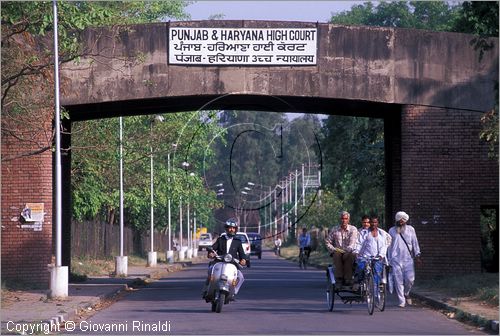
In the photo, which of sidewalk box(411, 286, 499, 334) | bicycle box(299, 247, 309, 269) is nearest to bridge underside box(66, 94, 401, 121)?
sidewalk box(411, 286, 499, 334)

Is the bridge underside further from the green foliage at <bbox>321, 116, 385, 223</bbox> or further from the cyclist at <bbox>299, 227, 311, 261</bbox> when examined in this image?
the cyclist at <bbox>299, 227, 311, 261</bbox>

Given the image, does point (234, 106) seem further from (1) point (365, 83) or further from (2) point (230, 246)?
(2) point (230, 246)

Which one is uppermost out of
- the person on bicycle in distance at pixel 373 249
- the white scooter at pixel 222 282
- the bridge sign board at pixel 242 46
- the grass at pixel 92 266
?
the bridge sign board at pixel 242 46

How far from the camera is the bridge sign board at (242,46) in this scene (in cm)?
3117

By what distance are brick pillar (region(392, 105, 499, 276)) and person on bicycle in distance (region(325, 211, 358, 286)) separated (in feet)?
29.5

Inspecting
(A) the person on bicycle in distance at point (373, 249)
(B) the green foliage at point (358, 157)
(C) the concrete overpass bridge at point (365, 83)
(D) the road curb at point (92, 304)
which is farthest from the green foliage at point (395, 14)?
(A) the person on bicycle in distance at point (373, 249)

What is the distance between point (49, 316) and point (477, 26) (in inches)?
548

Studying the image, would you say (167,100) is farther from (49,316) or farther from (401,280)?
(49,316)

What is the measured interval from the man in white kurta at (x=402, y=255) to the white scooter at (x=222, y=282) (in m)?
3.79

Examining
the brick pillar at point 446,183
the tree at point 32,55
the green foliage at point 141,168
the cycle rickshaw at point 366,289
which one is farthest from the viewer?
the green foliage at point 141,168

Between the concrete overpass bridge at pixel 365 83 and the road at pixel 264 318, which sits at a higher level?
the concrete overpass bridge at pixel 365 83

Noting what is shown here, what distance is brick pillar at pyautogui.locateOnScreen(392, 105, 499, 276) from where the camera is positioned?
3172cm

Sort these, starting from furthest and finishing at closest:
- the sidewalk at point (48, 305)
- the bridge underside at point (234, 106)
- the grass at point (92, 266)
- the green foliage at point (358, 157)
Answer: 1. the green foliage at point (358, 157)
2. the grass at point (92, 266)
3. the bridge underside at point (234, 106)
4. the sidewalk at point (48, 305)

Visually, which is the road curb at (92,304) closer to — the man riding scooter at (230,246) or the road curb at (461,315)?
the man riding scooter at (230,246)
